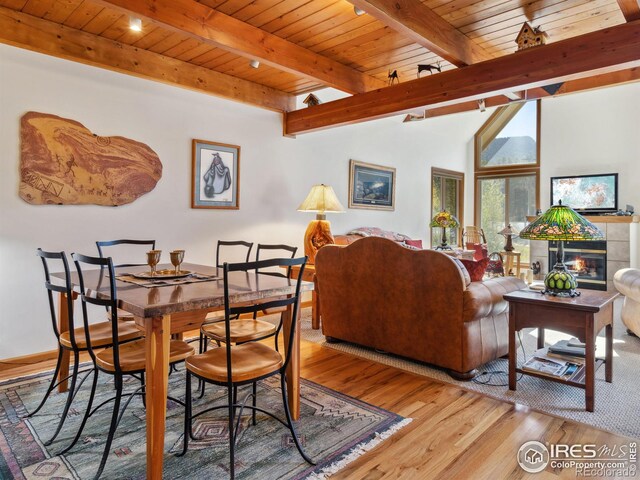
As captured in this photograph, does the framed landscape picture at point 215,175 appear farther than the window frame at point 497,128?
No

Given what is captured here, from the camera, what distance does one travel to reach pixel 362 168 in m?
6.10

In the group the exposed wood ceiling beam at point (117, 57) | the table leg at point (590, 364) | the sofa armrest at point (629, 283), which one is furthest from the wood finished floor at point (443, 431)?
the exposed wood ceiling beam at point (117, 57)

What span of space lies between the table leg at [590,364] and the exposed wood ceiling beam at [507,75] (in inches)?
72.3

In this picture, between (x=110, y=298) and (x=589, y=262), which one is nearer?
(x=110, y=298)

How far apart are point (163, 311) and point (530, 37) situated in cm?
326

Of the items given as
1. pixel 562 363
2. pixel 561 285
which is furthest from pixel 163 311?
pixel 562 363

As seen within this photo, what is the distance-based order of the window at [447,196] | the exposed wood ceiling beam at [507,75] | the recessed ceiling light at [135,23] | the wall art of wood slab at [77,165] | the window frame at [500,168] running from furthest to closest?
the window frame at [500,168] → the window at [447,196] → the wall art of wood slab at [77,165] → the recessed ceiling light at [135,23] → the exposed wood ceiling beam at [507,75]

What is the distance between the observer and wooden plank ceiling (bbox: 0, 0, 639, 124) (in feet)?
9.27

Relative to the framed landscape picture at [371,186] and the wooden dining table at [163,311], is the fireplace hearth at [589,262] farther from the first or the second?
the wooden dining table at [163,311]

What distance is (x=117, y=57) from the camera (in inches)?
140

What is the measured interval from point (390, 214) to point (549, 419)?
15.3 feet

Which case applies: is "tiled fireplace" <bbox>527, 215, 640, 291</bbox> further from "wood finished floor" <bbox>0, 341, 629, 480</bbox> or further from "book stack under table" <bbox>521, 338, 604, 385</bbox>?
"wood finished floor" <bbox>0, 341, 629, 480</bbox>

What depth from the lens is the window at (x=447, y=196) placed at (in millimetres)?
7746

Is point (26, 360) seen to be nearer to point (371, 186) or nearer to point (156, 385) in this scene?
point (156, 385)
